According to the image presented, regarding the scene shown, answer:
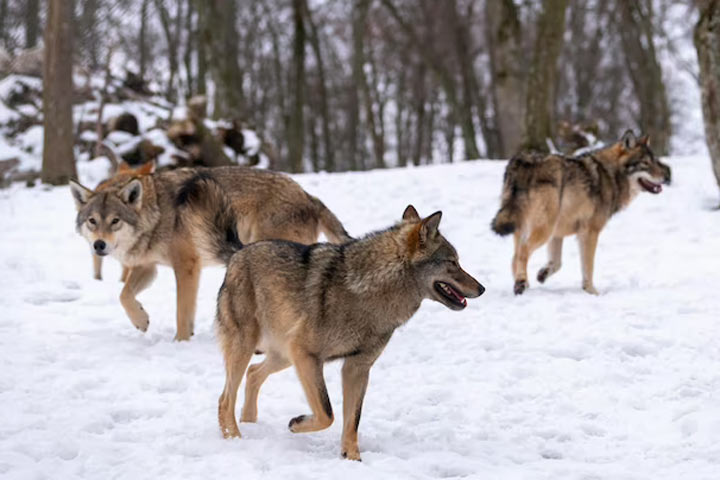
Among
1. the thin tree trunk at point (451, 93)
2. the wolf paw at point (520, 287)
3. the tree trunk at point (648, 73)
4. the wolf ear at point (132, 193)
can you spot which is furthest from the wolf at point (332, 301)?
the thin tree trunk at point (451, 93)

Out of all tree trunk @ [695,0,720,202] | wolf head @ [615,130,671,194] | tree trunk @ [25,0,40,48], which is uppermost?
tree trunk @ [25,0,40,48]

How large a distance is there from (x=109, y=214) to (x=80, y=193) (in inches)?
17.3

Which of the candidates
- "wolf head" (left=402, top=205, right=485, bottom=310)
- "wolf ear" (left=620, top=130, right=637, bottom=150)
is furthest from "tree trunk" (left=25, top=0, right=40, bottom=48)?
"wolf head" (left=402, top=205, right=485, bottom=310)

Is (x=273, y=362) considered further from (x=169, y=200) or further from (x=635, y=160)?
(x=635, y=160)

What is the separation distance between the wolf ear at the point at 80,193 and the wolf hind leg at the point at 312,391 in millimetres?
3727

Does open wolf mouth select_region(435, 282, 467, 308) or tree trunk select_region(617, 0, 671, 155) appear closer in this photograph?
open wolf mouth select_region(435, 282, 467, 308)

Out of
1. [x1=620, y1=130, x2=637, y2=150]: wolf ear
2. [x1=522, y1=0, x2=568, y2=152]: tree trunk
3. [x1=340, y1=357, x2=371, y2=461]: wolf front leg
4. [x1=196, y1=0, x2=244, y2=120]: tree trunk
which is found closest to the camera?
[x1=340, y1=357, x2=371, y2=461]: wolf front leg

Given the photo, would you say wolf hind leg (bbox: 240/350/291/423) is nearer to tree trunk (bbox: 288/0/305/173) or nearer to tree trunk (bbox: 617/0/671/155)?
tree trunk (bbox: 288/0/305/173)

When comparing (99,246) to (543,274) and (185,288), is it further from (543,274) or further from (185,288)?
(543,274)

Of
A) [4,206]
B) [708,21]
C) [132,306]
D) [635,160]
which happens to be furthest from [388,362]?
[4,206]

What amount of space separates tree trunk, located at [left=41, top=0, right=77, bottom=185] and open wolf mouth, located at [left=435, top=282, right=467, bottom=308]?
42.9 feet

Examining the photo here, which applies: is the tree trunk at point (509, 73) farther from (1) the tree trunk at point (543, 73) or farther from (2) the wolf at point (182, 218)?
(2) the wolf at point (182, 218)

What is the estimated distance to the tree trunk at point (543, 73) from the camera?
15.2 meters

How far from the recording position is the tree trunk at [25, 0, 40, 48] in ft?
94.4
